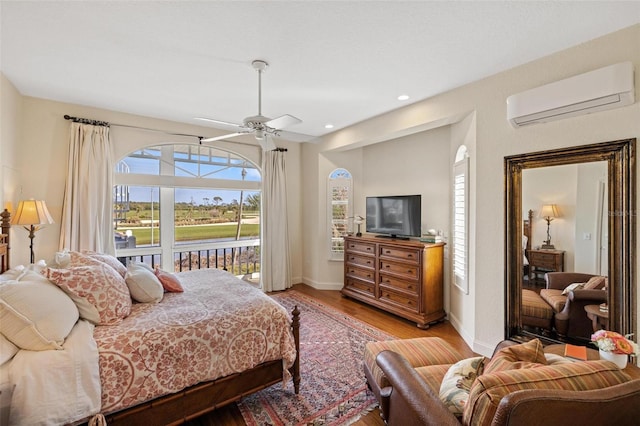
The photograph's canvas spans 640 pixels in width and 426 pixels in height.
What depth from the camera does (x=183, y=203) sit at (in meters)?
4.64

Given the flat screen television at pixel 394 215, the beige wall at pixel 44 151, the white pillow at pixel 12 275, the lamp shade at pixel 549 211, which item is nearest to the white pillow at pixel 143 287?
the white pillow at pixel 12 275

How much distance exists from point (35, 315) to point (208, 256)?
3.41 m

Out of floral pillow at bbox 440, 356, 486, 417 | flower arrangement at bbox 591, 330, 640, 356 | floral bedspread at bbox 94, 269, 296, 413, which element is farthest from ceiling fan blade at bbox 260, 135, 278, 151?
flower arrangement at bbox 591, 330, 640, 356

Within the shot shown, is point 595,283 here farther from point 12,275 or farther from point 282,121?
point 12,275

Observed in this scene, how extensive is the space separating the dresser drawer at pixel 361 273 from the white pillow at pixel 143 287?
289cm

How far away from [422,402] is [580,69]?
9.13ft

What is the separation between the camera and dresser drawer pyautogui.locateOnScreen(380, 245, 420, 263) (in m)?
3.75

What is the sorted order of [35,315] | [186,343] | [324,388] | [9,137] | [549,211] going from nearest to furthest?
1. [35,315]
2. [186,343]
3. [324,388]
4. [549,211]
5. [9,137]

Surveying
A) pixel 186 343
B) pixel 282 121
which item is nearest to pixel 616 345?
pixel 186 343

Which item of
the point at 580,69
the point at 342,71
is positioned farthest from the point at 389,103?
the point at 580,69

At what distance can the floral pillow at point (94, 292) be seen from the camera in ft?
6.04

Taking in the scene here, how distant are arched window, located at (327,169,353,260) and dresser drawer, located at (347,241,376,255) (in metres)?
0.50

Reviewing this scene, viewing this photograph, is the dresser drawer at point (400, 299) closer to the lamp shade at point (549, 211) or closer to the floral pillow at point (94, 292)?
the lamp shade at point (549, 211)

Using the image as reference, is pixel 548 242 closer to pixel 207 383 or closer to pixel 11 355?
pixel 207 383
